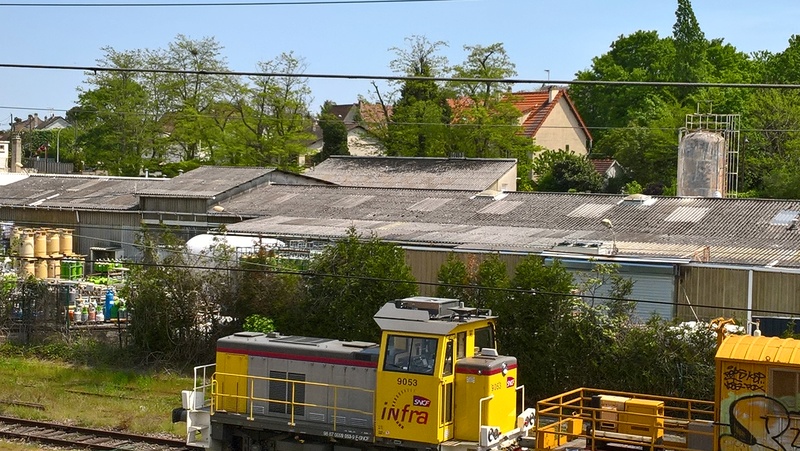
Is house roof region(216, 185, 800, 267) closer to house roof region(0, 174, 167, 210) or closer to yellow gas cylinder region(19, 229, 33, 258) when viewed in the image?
house roof region(0, 174, 167, 210)

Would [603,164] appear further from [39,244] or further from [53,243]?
[39,244]

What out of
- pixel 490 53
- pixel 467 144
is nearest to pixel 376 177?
pixel 467 144

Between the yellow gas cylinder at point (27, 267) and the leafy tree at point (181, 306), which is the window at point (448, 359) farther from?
the yellow gas cylinder at point (27, 267)

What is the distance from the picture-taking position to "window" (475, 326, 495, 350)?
15964 millimetres

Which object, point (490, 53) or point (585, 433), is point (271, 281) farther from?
point (490, 53)

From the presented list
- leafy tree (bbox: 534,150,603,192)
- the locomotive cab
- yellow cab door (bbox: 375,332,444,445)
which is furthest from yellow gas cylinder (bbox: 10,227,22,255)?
leafy tree (bbox: 534,150,603,192)

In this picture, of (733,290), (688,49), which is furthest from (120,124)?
(733,290)

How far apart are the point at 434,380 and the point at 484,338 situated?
1.58m

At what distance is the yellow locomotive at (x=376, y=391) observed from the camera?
1512 centimetres

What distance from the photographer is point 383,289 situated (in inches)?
974

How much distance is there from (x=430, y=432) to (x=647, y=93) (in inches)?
2615

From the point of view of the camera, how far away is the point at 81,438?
Result: 19.8m

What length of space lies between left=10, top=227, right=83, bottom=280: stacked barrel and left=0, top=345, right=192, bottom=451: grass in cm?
839

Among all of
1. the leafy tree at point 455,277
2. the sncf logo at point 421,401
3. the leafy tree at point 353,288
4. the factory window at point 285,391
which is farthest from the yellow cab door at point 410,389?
the leafy tree at point 353,288
